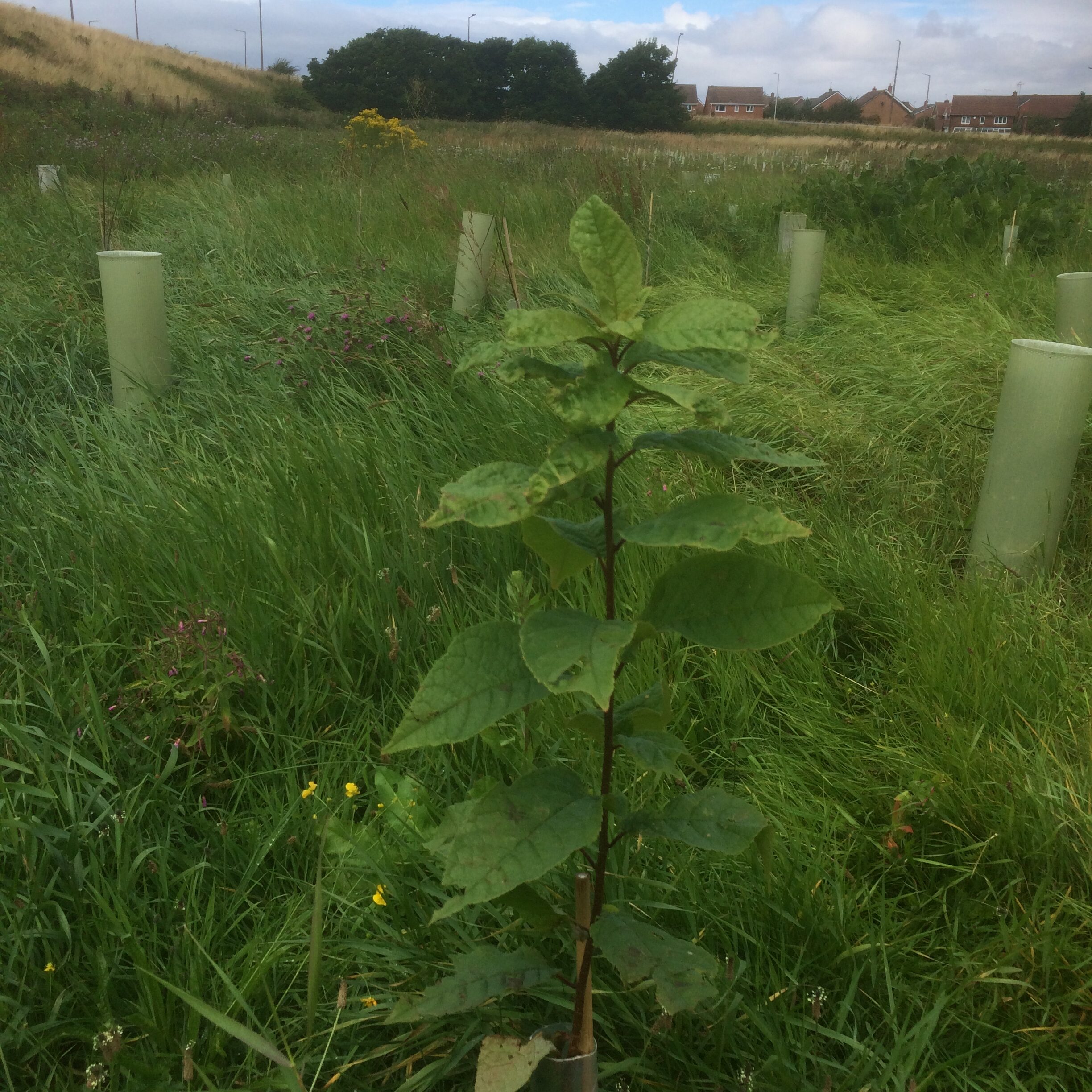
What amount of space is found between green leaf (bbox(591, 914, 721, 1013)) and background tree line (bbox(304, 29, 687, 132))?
110 ft

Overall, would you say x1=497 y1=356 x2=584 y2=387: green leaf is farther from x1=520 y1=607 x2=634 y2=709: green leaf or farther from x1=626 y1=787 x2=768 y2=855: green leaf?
x1=626 y1=787 x2=768 y2=855: green leaf

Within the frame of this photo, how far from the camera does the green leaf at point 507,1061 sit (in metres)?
0.86

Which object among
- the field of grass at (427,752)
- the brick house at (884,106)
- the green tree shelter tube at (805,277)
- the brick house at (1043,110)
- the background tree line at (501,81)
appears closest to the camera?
the field of grass at (427,752)

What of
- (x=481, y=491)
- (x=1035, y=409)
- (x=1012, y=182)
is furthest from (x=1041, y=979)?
(x=1012, y=182)

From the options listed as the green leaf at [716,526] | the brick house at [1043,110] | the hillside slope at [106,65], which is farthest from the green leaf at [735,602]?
the brick house at [1043,110]

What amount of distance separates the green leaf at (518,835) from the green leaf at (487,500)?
0.95 feet

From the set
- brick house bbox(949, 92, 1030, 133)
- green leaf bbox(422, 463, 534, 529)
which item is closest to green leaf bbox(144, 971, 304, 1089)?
green leaf bbox(422, 463, 534, 529)

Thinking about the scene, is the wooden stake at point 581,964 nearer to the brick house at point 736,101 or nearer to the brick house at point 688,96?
the brick house at point 688,96

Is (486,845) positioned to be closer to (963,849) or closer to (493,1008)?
(493,1008)

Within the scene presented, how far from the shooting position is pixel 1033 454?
2.44 meters

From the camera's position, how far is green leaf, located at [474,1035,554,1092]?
86 cm

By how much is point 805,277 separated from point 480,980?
438 centimetres

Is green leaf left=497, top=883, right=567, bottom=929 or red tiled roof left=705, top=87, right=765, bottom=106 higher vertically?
red tiled roof left=705, top=87, right=765, bottom=106

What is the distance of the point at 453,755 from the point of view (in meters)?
1.72
